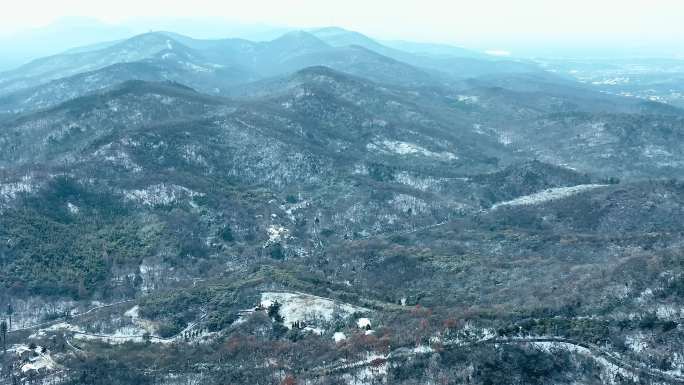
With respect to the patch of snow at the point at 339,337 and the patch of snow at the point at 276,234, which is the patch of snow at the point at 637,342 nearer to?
the patch of snow at the point at 339,337

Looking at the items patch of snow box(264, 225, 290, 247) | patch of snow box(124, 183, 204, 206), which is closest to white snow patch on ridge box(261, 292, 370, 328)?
patch of snow box(264, 225, 290, 247)

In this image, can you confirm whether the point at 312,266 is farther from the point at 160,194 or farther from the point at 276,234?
the point at 160,194

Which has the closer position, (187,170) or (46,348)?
(46,348)

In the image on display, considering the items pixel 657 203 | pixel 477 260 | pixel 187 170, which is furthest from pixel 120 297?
pixel 657 203

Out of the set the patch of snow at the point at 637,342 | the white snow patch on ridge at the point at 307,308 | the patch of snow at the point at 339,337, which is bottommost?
the white snow patch on ridge at the point at 307,308

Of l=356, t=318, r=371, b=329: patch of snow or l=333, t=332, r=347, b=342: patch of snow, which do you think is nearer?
l=333, t=332, r=347, b=342: patch of snow

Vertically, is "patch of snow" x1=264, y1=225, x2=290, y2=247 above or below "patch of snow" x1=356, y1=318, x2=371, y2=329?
below

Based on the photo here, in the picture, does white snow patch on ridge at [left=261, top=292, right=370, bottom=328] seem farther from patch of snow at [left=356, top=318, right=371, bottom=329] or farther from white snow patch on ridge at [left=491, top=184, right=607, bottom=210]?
white snow patch on ridge at [left=491, top=184, right=607, bottom=210]

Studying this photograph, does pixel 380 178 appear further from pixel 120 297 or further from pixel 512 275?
pixel 120 297

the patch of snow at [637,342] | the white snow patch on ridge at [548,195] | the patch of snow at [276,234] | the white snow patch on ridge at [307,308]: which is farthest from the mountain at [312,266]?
the white snow patch on ridge at [548,195]
